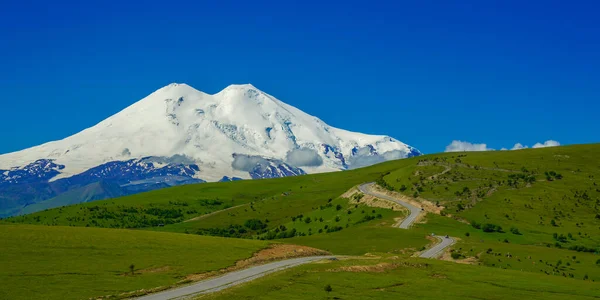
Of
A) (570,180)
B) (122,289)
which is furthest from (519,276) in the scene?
(570,180)

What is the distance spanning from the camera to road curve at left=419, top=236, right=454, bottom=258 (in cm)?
9444

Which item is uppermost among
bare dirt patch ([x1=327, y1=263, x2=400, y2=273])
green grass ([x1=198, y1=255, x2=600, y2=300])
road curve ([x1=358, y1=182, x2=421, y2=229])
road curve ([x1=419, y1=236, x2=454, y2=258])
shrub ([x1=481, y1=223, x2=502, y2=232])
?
road curve ([x1=358, y1=182, x2=421, y2=229])

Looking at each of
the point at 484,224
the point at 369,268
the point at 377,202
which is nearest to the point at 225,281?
the point at 369,268

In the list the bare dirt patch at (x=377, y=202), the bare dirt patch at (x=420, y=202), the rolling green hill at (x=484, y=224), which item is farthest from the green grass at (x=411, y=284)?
the bare dirt patch at (x=377, y=202)

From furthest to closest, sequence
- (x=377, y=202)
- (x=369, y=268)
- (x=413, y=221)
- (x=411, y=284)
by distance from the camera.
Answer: (x=377, y=202) → (x=413, y=221) → (x=369, y=268) → (x=411, y=284)

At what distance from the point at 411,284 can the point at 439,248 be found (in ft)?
118

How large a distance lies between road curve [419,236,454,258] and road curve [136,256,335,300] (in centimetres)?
2191

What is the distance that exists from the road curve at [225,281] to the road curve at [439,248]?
21.9 meters

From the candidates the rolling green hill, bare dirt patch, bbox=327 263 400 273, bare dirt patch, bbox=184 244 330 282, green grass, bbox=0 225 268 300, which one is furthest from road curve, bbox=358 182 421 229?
bare dirt patch, bbox=327 263 400 273

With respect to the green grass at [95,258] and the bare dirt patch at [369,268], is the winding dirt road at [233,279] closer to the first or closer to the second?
the green grass at [95,258]

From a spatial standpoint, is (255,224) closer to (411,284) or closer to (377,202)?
(377,202)

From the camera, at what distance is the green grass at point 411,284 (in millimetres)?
58625

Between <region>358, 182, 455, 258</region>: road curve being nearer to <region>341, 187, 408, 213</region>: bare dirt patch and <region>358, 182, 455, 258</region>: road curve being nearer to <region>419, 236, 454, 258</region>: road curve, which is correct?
<region>419, 236, 454, 258</region>: road curve

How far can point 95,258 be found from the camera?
69.1 meters
